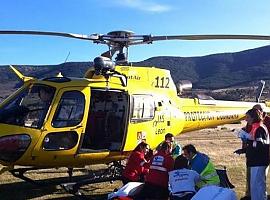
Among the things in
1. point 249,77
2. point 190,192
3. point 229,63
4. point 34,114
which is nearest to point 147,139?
point 34,114

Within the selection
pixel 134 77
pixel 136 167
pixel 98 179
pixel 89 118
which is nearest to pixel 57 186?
pixel 98 179

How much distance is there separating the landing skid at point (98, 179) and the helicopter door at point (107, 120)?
647mm

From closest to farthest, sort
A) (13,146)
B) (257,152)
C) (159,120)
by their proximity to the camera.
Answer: (257,152) < (13,146) < (159,120)

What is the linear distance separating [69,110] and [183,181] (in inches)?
131

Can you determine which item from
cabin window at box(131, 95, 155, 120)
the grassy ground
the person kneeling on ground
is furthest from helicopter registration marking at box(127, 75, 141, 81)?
the person kneeling on ground

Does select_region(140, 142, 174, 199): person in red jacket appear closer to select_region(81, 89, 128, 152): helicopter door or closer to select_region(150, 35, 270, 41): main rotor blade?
select_region(81, 89, 128, 152): helicopter door

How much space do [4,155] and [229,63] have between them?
5831 inches

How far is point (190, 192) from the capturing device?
22.6ft

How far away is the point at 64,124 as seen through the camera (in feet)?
29.9

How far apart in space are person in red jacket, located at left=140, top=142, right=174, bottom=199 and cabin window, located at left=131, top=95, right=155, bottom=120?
2341mm

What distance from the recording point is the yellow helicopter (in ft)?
28.8

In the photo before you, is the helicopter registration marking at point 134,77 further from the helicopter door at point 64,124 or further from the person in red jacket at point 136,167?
the person in red jacket at point 136,167

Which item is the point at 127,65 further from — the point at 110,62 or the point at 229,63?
the point at 229,63

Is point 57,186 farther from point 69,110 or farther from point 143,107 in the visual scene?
point 143,107
